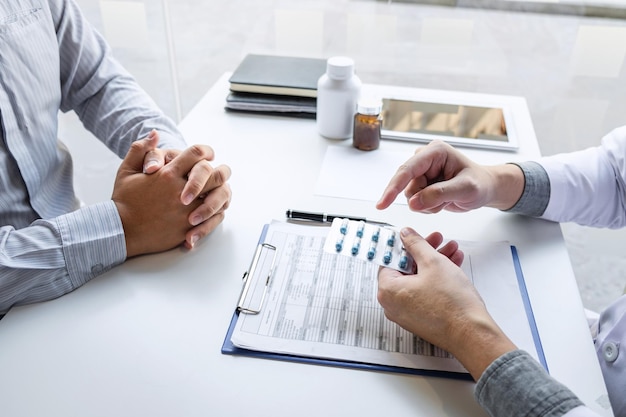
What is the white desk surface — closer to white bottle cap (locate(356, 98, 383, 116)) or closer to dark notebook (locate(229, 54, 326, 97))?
white bottle cap (locate(356, 98, 383, 116))

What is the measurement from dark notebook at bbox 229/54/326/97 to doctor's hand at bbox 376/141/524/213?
0.45m

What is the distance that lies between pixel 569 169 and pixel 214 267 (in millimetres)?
629

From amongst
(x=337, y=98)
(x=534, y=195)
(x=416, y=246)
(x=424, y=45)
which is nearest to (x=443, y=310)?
(x=416, y=246)

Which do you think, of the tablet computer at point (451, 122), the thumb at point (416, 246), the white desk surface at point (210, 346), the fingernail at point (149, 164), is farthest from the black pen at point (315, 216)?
the tablet computer at point (451, 122)

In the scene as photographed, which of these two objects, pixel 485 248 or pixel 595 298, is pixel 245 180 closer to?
pixel 485 248

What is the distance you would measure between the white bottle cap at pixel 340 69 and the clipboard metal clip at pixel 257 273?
0.43m

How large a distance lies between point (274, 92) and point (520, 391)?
2.91 feet

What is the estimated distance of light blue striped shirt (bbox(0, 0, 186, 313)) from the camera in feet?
2.54

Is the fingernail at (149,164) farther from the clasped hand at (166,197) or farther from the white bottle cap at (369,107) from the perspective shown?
the white bottle cap at (369,107)

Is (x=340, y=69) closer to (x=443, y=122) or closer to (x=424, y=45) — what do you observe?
(x=443, y=122)

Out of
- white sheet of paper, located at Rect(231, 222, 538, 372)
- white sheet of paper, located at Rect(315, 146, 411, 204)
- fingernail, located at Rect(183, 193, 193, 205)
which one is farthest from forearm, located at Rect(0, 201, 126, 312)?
white sheet of paper, located at Rect(315, 146, 411, 204)

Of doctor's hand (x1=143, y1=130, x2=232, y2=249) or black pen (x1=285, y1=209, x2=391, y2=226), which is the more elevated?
doctor's hand (x1=143, y1=130, x2=232, y2=249)

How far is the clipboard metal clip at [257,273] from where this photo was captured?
742 millimetres

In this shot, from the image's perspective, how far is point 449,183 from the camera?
2.78 feet
